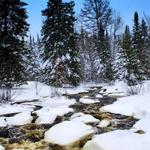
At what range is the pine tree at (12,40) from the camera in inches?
729

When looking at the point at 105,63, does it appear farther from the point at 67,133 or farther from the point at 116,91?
the point at 67,133

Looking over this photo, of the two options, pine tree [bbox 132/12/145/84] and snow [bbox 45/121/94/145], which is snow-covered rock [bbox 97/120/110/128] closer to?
snow [bbox 45/121/94/145]

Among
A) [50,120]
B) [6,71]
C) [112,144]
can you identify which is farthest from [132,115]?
[6,71]

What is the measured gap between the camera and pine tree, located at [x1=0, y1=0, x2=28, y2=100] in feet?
60.7

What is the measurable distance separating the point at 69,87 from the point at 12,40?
5418 millimetres

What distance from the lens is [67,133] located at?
252 inches

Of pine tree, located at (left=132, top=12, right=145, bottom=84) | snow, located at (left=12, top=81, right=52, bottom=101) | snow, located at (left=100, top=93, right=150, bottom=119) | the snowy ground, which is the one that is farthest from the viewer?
pine tree, located at (left=132, top=12, right=145, bottom=84)

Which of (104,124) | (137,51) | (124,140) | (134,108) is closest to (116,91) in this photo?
(134,108)

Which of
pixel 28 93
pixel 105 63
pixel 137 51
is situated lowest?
pixel 28 93

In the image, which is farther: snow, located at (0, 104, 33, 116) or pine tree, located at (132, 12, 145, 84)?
pine tree, located at (132, 12, 145, 84)

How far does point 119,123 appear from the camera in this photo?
7.90 m

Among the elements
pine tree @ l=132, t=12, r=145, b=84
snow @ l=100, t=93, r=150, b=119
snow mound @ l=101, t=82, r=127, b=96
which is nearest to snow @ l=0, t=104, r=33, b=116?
snow @ l=100, t=93, r=150, b=119

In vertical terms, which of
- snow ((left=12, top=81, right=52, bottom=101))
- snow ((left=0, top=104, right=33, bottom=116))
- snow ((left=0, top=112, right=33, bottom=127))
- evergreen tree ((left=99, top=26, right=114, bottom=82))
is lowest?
snow ((left=0, top=112, right=33, bottom=127))

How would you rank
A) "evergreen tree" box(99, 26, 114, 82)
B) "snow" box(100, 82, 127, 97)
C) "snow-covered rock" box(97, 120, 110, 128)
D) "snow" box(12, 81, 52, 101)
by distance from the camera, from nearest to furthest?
"snow-covered rock" box(97, 120, 110, 128) < "snow" box(12, 81, 52, 101) < "snow" box(100, 82, 127, 97) < "evergreen tree" box(99, 26, 114, 82)
